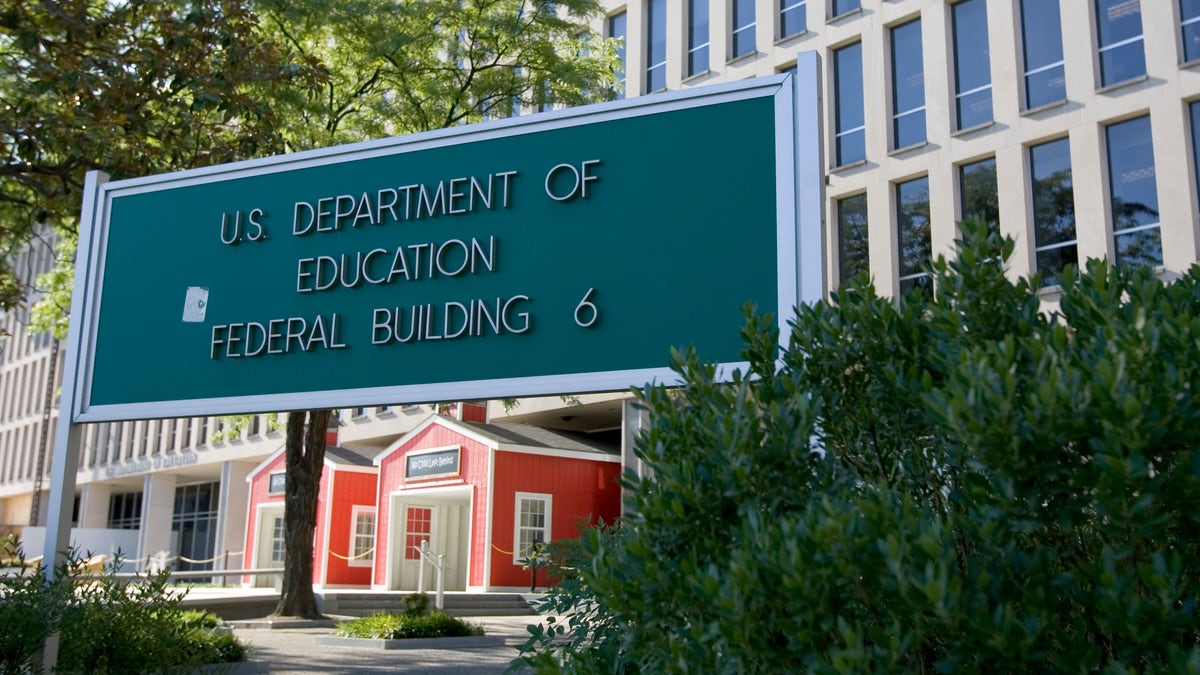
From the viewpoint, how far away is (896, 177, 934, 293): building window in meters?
23.8

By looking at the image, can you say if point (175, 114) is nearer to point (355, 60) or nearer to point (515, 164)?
point (355, 60)

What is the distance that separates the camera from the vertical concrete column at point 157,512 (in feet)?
165

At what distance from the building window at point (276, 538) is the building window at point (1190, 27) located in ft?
97.6

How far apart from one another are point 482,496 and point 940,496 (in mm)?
25892

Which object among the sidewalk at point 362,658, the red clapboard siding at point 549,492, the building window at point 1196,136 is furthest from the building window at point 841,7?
the sidewalk at point 362,658

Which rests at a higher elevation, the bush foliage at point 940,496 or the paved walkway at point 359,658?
the bush foliage at point 940,496

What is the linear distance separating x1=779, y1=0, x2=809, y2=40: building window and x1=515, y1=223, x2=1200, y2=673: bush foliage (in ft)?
82.3

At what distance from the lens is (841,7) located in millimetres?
26266

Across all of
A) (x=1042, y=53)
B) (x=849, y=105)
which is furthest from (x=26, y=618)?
(x=849, y=105)

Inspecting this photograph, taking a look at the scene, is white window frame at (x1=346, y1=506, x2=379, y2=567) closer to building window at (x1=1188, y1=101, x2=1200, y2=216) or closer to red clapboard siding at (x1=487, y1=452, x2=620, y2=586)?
red clapboard siding at (x1=487, y1=452, x2=620, y2=586)

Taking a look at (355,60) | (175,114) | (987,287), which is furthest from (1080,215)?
(987,287)

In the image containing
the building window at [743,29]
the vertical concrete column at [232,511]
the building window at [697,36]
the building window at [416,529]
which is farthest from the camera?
the vertical concrete column at [232,511]

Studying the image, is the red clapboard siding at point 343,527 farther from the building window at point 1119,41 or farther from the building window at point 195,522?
the building window at point 1119,41

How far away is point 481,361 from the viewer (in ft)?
19.1
